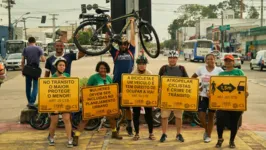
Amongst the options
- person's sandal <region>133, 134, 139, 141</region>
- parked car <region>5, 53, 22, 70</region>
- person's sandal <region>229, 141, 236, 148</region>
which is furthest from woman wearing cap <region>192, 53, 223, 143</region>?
parked car <region>5, 53, 22, 70</region>

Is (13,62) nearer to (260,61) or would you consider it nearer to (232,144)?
(260,61)

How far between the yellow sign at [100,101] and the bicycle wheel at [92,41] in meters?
0.99

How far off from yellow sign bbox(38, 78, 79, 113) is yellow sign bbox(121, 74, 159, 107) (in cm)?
95

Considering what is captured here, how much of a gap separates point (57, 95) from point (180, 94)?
2330mm

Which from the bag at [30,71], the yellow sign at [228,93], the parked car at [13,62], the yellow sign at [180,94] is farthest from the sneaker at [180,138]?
the parked car at [13,62]

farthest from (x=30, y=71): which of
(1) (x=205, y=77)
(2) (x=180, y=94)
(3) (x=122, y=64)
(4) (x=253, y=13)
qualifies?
(4) (x=253, y=13)

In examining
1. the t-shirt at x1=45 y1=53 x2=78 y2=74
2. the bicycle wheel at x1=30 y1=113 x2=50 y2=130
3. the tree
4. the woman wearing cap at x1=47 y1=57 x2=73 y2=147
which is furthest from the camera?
the tree

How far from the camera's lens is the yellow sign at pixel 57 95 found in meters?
7.42

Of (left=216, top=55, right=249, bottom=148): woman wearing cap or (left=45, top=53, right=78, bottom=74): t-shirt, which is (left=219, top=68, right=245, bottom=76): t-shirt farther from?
(left=45, top=53, right=78, bottom=74): t-shirt

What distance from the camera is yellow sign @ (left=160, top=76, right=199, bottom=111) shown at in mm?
7695

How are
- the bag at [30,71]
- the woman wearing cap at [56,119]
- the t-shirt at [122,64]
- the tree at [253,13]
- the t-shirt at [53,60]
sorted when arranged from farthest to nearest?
the tree at [253,13] < the bag at [30,71] < the t-shirt at [53,60] < the t-shirt at [122,64] < the woman wearing cap at [56,119]

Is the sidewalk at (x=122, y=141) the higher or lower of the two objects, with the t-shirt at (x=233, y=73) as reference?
lower

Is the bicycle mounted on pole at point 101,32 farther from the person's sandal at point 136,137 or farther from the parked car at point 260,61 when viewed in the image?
the parked car at point 260,61

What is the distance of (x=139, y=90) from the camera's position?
7879mm
